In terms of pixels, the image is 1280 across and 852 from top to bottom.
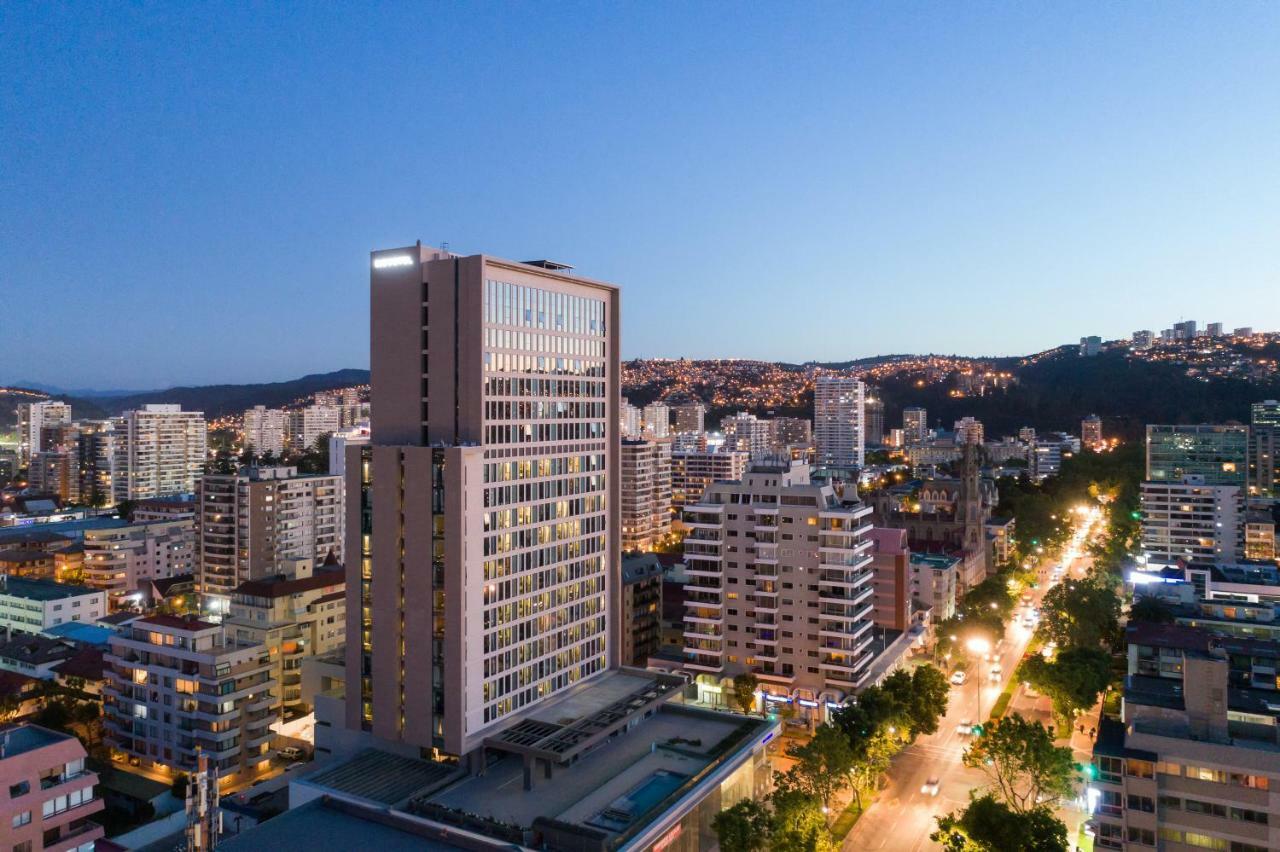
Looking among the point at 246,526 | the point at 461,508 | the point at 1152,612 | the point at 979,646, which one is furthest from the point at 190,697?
the point at 1152,612

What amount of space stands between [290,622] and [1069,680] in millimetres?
57798

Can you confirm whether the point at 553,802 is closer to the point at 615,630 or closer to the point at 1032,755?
the point at 615,630

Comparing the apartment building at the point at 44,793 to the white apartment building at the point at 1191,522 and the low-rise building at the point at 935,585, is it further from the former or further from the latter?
the white apartment building at the point at 1191,522

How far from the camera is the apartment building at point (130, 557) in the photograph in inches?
4045

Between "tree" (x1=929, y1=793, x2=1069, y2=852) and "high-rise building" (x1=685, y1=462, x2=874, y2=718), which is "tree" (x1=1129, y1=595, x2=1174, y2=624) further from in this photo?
"tree" (x1=929, y1=793, x2=1069, y2=852)

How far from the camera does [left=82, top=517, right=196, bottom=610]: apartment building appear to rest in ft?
337

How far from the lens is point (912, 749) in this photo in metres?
56.6

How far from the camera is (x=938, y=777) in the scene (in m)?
51.6

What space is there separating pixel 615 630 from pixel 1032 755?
84.3 ft

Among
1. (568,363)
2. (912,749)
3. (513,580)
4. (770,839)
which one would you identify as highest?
(568,363)

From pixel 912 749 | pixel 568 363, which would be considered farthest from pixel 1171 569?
pixel 568 363

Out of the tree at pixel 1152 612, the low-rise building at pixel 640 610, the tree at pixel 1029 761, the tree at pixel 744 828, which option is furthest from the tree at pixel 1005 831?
the tree at pixel 1152 612

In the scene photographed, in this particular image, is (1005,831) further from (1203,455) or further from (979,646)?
Result: (1203,455)

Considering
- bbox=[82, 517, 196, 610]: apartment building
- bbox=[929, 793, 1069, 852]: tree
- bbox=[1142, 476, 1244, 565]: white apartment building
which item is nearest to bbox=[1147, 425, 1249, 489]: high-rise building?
bbox=[1142, 476, 1244, 565]: white apartment building
